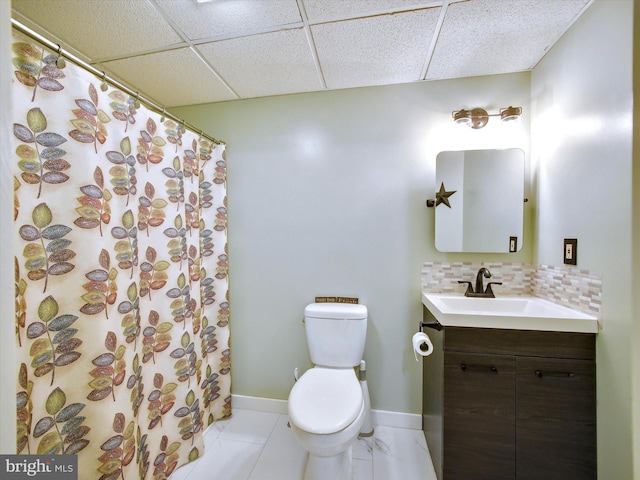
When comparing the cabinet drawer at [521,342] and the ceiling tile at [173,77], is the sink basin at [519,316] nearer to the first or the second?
the cabinet drawer at [521,342]

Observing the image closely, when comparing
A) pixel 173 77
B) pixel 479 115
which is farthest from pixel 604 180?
pixel 173 77

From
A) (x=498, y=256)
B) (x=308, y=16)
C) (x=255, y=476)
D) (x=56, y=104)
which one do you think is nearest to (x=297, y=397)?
(x=255, y=476)

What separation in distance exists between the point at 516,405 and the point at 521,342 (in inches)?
10.7

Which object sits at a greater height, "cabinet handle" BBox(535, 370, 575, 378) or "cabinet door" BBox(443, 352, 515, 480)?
"cabinet handle" BBox(535, 370, 575, 378)

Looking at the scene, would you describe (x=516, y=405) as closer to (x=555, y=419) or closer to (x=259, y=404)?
(x=555, y=419)

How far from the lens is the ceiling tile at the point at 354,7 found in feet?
3.55

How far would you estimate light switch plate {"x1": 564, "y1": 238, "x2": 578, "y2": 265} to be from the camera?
1175mm

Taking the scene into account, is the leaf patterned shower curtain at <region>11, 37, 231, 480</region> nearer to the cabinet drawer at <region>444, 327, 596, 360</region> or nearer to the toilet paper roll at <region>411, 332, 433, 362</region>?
the toilet paper roll at <region>411, 332, 433, 362</region>

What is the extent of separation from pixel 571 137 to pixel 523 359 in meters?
1.04

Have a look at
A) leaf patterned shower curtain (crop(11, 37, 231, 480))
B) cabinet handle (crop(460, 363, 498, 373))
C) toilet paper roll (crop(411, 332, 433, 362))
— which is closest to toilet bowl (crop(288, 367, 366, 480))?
toilet paper roll (crop(411, 332, 433, 362))

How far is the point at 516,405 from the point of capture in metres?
1.12

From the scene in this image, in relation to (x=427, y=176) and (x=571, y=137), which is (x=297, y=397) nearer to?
(x=427, y=176)

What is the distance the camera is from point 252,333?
6.09ft

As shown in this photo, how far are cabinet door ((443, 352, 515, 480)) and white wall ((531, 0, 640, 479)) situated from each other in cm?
31
